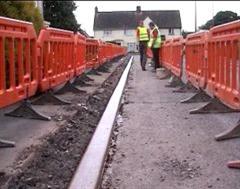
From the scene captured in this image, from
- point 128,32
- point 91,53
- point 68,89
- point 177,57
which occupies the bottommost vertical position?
point 68,89

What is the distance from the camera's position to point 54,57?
39.0 feet

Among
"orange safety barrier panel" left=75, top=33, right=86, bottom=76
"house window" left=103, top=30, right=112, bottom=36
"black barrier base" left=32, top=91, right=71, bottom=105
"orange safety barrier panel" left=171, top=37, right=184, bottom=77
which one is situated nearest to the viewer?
"black barrier base" left=32, top=91, right=71, bottom=105

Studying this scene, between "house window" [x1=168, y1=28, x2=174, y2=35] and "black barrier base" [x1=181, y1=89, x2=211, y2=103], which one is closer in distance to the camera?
"black barrier base" [x1=181, y1=89, x2=211, y2=103]

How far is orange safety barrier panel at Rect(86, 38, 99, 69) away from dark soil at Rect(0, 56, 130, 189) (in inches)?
411

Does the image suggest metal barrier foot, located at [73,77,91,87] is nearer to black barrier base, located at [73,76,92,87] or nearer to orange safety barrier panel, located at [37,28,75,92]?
black barrier base, located at [73,76,92,87]

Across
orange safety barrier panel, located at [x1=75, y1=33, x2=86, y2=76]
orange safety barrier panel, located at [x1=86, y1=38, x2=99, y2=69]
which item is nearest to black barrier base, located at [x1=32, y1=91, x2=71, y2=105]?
orange safety barrier panel, located at [x1=75, y1=33, x2=86, y2=76]

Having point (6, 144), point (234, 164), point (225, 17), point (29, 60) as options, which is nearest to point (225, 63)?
point (29, 60)

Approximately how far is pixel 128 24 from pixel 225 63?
124 meters

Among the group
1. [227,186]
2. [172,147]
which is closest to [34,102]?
[172,147]

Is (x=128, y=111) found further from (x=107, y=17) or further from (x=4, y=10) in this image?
(x=107, y=17)

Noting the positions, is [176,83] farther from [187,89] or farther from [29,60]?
[29,60]

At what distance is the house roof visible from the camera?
131 m

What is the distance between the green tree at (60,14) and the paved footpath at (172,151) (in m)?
47.4

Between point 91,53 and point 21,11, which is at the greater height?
point 21,11
